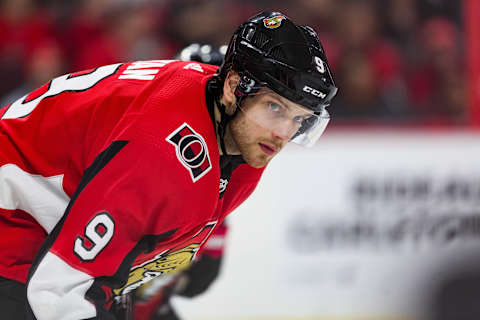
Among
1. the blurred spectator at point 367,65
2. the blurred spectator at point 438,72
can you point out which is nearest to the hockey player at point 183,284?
the blurred spectator at point 367,65

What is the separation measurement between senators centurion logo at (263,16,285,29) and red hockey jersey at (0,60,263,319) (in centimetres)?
22

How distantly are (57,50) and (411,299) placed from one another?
2537 millimetres

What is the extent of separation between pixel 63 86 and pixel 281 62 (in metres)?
0.56

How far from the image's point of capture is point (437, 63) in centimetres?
464

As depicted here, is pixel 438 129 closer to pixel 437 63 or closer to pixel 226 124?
pixel 437 63

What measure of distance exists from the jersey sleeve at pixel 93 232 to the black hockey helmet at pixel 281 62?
360mm

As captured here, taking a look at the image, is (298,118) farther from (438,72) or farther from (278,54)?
(438,72)

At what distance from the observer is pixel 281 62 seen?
1.68m

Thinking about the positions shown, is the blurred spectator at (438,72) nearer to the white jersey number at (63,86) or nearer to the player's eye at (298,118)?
the player's eye at (298,118)

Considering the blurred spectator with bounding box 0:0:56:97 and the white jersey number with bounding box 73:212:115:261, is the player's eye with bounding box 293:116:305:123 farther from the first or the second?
the blurred spectator with bounding box 0:0:56:97

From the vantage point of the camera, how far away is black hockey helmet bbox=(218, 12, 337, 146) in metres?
1.68

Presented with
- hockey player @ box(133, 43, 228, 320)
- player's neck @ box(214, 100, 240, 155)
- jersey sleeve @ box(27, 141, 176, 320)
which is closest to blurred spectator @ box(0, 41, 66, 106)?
hockey player @ box(133, 43, 228, 320)

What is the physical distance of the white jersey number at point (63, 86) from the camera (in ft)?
5.68

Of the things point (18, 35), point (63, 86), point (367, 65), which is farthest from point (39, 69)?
point (63, 86)
